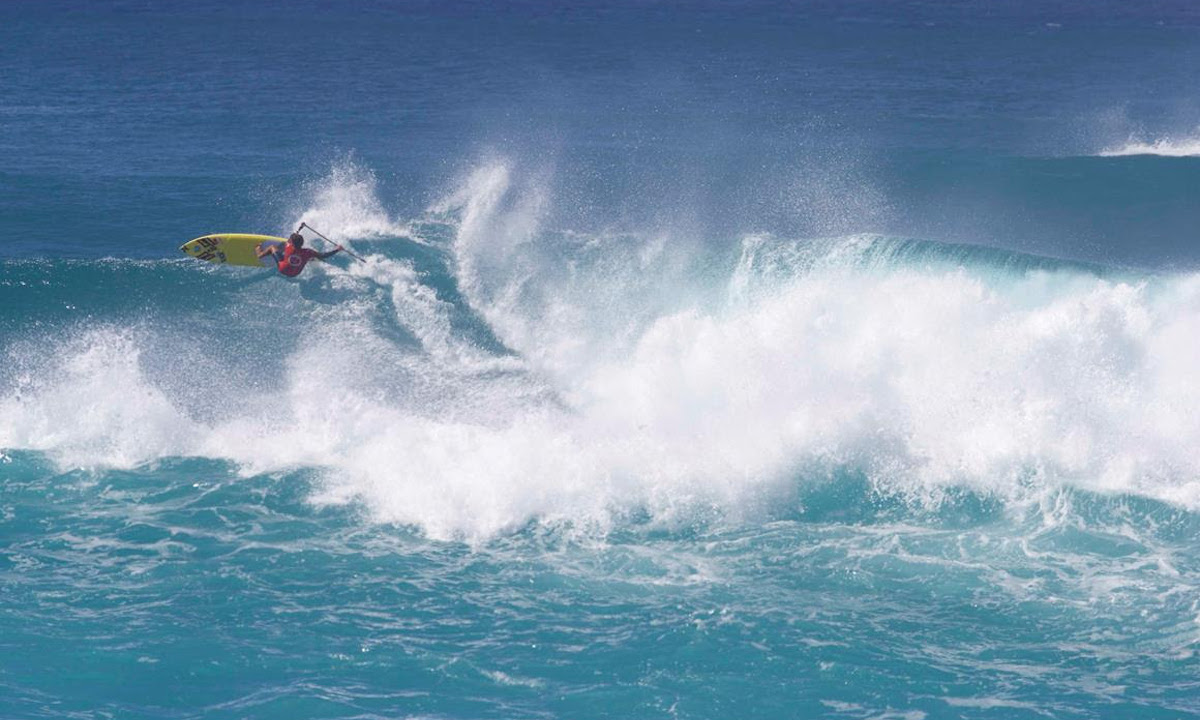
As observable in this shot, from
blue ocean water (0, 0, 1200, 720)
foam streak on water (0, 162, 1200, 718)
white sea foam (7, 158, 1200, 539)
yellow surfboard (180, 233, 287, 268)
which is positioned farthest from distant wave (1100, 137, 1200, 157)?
yellow surfboard (180, 233, 287, 268)

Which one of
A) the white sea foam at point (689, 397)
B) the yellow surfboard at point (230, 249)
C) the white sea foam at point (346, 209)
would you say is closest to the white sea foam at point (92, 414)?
the white sea foam at point (689, 397)

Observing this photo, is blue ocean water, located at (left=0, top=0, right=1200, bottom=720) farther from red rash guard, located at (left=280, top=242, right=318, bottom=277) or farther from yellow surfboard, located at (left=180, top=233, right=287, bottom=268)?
red rash guard, located at (left=280, top=242, right=318, bottom=277)

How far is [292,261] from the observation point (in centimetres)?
3206

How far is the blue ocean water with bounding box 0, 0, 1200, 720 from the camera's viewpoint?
20.0 metres

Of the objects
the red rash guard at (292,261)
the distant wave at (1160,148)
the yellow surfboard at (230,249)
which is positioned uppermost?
the distant wave at (1160,148)

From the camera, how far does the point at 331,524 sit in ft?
79.4

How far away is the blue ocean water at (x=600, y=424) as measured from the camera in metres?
20.0

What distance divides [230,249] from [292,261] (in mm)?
2296

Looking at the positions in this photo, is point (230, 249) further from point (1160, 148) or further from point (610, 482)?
point (1160, 148)

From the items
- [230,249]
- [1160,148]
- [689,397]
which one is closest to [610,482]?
[689,397]

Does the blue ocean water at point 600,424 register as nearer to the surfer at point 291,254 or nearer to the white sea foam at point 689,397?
the white sea foam at point 689,397

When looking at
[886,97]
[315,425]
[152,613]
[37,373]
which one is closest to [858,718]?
[152,613]

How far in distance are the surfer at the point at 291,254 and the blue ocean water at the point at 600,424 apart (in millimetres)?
742

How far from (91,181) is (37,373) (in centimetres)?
1395
